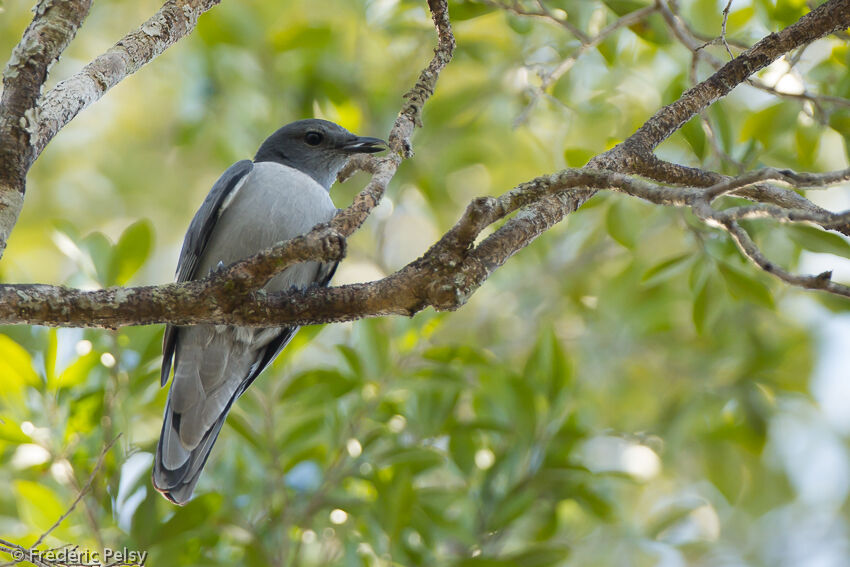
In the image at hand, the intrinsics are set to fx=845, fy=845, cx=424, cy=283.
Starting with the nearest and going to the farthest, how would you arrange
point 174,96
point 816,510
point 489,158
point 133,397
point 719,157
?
1. point 719,157
2. point 133,397
3. point 489,158
4. point 174,96
5. point 816,510

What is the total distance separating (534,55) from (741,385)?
8.43 feet

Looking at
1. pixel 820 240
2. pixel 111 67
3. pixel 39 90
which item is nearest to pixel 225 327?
pixel 111 67

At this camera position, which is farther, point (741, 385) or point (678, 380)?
point (678, 380)

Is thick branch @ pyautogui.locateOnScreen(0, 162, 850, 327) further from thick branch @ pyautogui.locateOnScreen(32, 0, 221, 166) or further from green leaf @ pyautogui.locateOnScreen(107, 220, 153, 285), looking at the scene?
green leaf @ pyautogui.locateOnScreen(107, 220, 153, 285)

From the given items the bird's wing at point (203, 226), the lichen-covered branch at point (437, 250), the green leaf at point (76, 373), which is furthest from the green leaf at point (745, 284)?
the green leaf at point (76, 373)

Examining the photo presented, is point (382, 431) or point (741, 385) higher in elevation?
point (741, 385)

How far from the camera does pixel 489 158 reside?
6.52 metres

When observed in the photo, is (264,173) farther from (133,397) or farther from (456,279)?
(456,279)

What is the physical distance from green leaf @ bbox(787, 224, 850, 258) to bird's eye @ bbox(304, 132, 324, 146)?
291 cm

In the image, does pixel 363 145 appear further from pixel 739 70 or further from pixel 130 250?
pixel 739 70

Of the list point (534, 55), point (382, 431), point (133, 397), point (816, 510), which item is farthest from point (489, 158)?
point (816, 510)

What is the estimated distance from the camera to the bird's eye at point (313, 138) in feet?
17.9

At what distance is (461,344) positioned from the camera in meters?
6.11

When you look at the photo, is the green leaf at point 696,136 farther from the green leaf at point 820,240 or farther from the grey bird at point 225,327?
the grey bird at point 225,327
